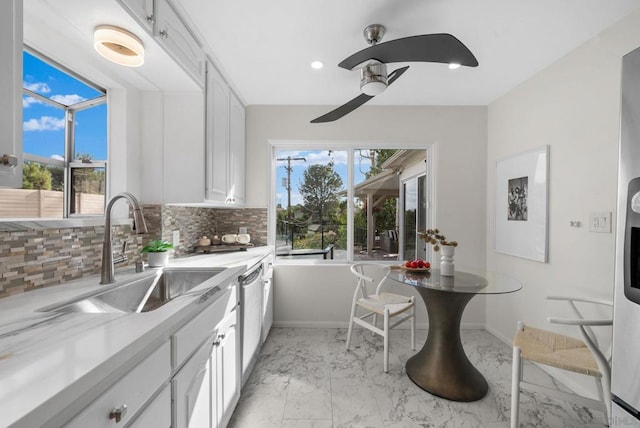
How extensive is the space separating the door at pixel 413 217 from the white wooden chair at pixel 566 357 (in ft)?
4.94

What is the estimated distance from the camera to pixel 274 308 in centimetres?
303

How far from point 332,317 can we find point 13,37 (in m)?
2.93

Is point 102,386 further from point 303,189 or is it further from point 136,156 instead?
point 303,189

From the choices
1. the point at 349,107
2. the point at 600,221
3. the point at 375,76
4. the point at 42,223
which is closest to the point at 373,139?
the point at 349,107

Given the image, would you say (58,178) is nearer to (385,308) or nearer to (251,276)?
(251,276)

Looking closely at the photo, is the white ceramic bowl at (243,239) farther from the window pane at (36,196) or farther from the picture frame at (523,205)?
the picture frame at (523,205)

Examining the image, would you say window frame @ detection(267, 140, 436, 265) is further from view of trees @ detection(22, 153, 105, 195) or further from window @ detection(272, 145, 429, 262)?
view of trees @ detection(22, 153, 105, 195)

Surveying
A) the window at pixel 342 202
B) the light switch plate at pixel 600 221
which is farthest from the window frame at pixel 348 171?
the light switch plate at pixel 600 221

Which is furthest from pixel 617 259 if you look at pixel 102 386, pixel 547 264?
pixel 102 386

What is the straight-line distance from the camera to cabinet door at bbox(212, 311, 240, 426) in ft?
4.73

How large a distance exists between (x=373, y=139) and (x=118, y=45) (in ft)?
7.64

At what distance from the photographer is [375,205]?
10.6ft

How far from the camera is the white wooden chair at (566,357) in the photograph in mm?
1392

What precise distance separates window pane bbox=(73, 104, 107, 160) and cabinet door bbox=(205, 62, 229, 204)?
2.11ft
